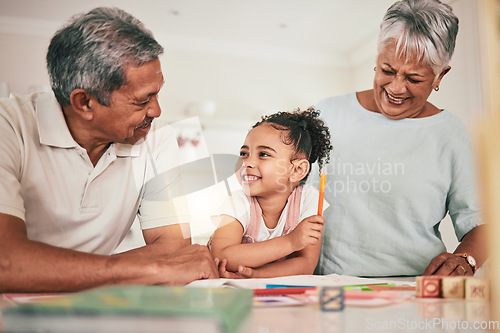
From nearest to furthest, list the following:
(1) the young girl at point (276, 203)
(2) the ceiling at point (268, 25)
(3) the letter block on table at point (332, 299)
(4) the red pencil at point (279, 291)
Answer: (3) the letter block on table at point (332, 299) → (4) the red pencil at point (279, 291) → (1) the young girl at point (276, 203) → (2) the ceiling at point (268, 25)

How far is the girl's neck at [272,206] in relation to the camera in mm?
1185

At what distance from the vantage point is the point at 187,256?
0.94 meters

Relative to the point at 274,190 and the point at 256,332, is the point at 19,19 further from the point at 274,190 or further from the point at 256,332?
the point at 256,332

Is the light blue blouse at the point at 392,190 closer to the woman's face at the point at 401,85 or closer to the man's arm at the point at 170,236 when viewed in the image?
the woman's face at the point at 401,85

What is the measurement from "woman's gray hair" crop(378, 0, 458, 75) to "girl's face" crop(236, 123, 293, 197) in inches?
16.8

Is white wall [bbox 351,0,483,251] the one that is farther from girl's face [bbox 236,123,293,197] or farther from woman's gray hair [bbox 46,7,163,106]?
woman's gray hair [bbox 46,7,163,106]

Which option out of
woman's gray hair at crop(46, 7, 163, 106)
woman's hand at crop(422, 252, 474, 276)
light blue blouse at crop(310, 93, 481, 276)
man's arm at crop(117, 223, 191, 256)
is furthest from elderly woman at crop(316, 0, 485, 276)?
woman's gray hair at crop(46, 7, 163, 106)

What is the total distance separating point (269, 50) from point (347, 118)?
1.03 ft

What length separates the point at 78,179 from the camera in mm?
1093

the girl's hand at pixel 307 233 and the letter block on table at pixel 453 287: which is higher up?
the girl's hand at pixel 307 233

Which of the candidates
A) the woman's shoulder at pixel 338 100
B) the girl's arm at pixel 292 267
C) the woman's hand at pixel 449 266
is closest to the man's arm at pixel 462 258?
the woman's hand at pixel 449 266

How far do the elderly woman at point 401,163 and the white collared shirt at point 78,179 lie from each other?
1.54 ft

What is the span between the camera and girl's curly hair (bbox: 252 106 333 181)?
1.20 meters

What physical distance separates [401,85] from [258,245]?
23.5 inches
